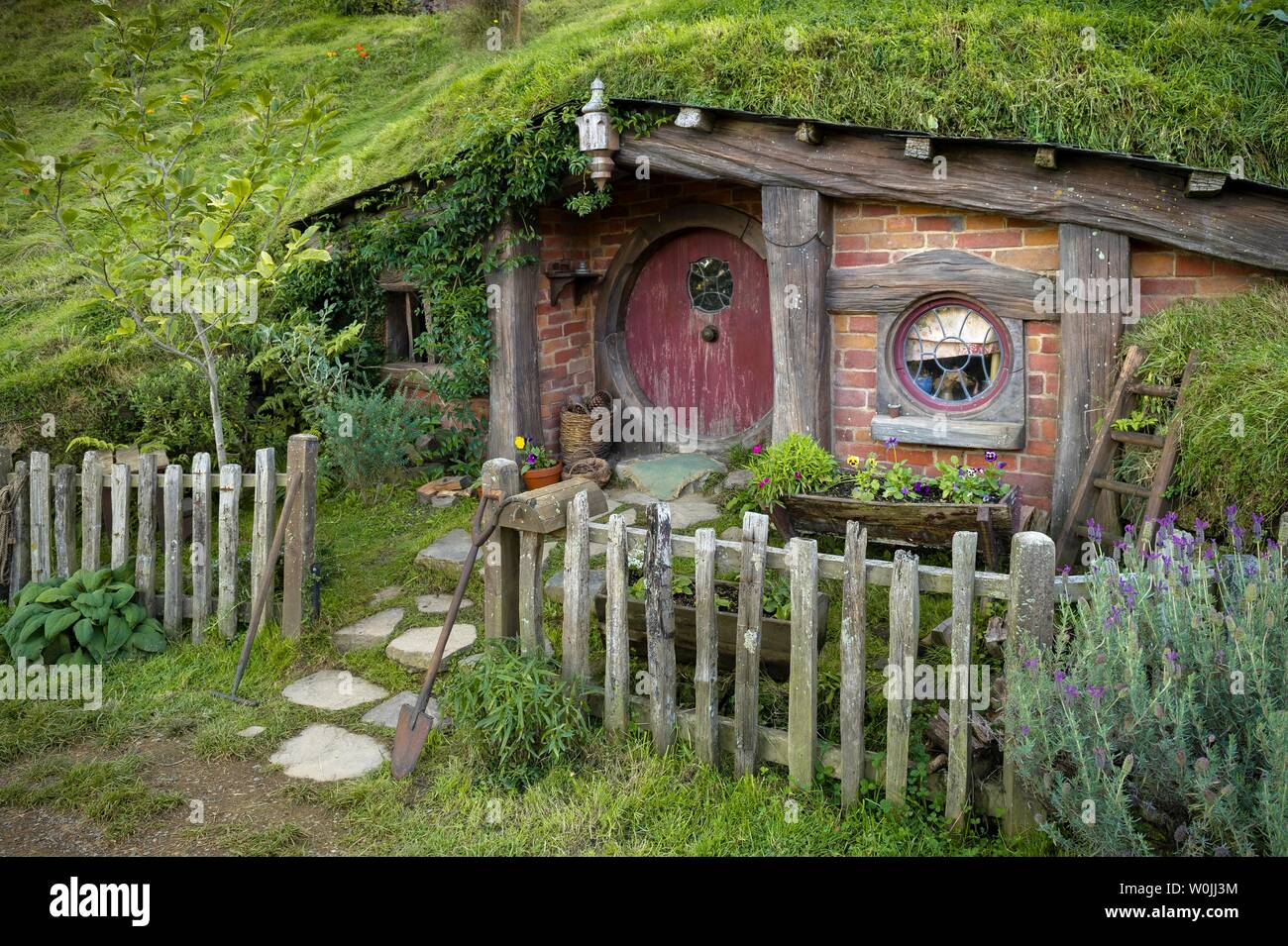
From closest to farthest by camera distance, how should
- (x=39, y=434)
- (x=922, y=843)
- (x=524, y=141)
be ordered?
1. (x=922, y=843)
2. (x=524, y=141)
3. (x=39, y=434)

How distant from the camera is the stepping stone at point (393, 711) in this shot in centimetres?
490

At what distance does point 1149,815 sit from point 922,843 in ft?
2.64

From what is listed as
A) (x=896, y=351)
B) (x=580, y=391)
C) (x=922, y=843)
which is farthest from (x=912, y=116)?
(x=922, y=843)

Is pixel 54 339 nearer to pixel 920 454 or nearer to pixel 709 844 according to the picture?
pixel 920 454

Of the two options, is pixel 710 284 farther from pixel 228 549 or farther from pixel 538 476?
pixel 228 549

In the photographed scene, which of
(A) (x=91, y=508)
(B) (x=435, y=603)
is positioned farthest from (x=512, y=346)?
(A) (x=91, y=508)

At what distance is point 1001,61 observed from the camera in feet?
22.1

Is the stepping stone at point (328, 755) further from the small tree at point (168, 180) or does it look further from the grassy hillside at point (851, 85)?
the grassy hillside at point (851, 85)

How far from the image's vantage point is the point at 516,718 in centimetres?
414

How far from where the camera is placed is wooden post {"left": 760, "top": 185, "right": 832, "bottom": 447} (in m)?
6.88

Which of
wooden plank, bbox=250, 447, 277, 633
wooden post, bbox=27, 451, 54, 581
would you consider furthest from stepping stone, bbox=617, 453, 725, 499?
wooden post, bbox=27, 451, 54, 581

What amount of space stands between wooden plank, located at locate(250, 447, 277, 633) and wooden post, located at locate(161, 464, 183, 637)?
46 centimetres

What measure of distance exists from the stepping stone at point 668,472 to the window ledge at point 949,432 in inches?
69.9

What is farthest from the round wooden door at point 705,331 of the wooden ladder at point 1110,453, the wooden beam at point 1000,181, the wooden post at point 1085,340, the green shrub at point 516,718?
the green shrub at point 516,718
